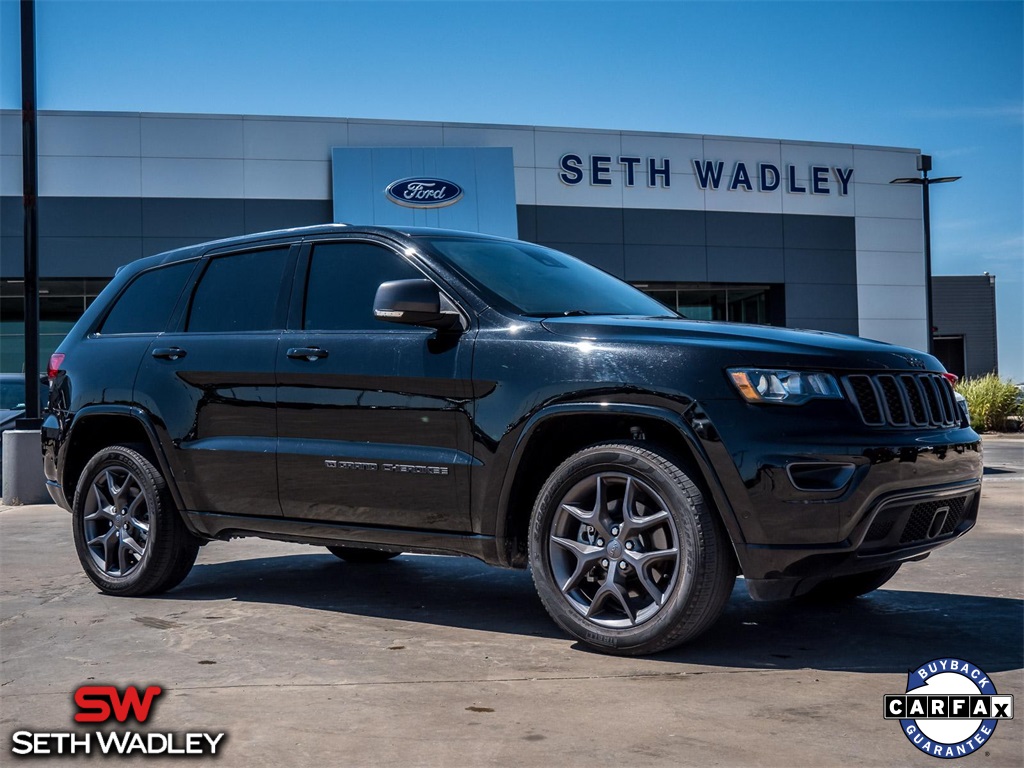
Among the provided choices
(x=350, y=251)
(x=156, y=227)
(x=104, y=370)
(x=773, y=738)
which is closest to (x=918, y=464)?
(x=773, y=738)

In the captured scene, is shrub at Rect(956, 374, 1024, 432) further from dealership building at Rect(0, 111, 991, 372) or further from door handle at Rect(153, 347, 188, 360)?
door handle at Rect(153, 347, 188, 360)

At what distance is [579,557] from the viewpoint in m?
4.41

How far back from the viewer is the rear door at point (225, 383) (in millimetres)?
5402

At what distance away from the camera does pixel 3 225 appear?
28172 millimetres

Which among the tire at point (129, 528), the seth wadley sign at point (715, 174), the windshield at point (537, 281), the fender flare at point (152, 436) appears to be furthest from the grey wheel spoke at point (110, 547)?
the seth wadley sign at point (715, 174)

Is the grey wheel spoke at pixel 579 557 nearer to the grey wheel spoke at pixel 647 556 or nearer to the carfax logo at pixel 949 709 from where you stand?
the grey wheel spoke at pixel 647 556

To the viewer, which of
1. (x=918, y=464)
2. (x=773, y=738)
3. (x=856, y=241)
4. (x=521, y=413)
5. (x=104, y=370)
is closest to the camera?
(x=773, y=738)

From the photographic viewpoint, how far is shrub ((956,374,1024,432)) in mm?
25641

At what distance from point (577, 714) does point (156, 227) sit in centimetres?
2665

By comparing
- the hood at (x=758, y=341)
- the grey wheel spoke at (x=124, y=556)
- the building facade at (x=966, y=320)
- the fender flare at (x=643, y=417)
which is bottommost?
the grey wheel spoke at (x=124, y=556)

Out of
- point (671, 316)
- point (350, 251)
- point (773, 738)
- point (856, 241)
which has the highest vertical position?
point (856, 241)

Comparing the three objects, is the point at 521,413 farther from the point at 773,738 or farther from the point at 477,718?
the point at 773,738

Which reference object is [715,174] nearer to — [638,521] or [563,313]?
[563,313]

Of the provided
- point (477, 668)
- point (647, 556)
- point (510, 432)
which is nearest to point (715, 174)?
point (510, 432)
